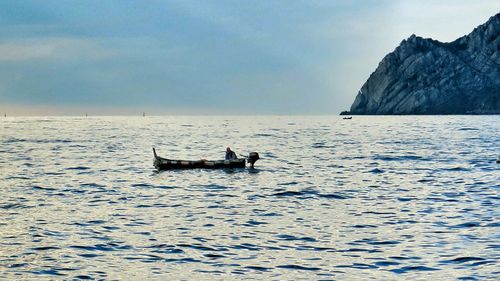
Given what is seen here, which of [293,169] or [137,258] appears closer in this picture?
[137,258]

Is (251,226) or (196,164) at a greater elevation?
(196,164)

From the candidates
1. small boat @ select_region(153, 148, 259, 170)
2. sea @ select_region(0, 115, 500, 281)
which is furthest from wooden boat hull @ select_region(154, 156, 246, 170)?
sea @ select_region(0, 115, 500, 281)

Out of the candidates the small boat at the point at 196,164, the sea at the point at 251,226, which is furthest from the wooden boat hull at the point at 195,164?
the sea at the point at 251,226

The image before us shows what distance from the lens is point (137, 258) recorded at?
755 inches

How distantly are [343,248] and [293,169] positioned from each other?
106 ft

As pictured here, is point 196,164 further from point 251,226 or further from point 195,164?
point 251,226

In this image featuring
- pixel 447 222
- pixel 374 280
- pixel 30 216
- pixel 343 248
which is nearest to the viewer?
pixel 374 280

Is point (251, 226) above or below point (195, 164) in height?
below

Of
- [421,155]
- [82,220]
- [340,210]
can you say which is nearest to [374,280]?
[340,210]

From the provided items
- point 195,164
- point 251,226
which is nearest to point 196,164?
point 195,164

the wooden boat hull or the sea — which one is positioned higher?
the wooden boat hull

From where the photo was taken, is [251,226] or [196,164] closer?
[251,226]

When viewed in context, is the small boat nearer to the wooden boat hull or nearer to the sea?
the wooden boat hull

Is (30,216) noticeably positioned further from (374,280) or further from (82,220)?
(374,280)
